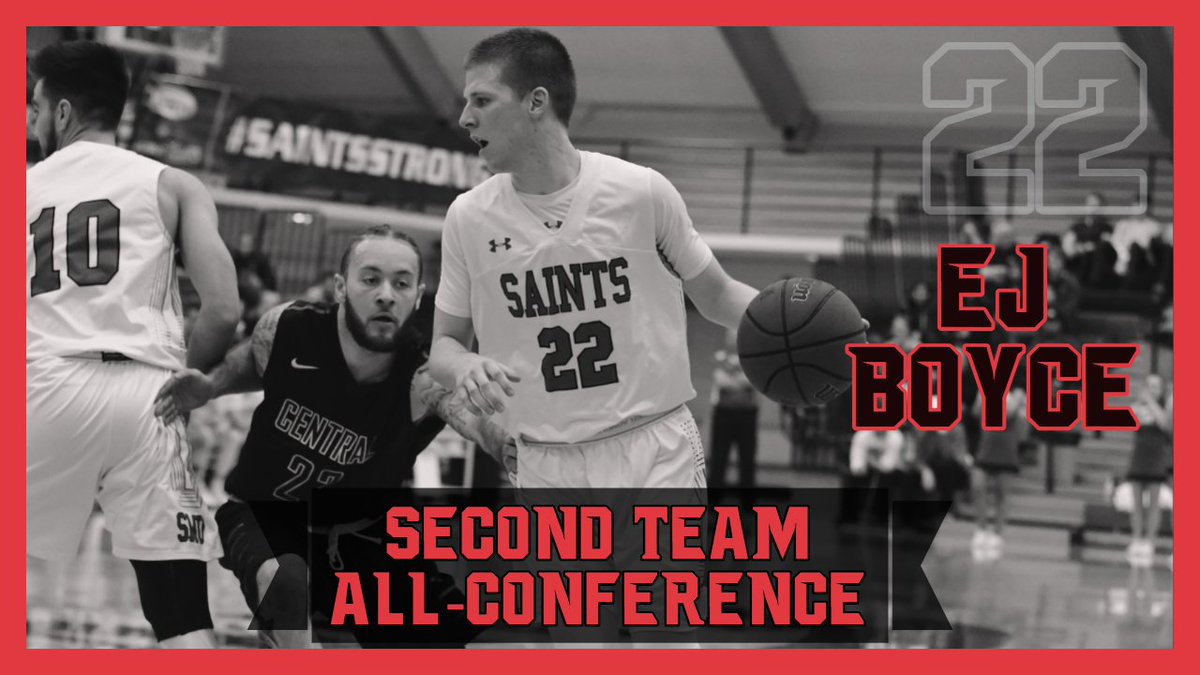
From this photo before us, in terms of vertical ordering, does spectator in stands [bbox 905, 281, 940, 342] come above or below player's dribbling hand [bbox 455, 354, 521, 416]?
above

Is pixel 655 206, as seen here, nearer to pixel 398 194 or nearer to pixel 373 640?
pixel 373 640

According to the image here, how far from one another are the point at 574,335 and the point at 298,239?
581 inches

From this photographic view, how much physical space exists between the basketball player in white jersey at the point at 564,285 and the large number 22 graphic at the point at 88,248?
39.4 inches

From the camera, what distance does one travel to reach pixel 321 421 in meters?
4.55

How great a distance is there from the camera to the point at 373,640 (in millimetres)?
4734

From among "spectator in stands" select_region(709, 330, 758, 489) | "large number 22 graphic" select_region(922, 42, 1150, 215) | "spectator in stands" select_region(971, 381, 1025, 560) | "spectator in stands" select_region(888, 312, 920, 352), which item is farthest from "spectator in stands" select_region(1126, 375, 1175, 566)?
"spectator in stands" select_region(709, 330, 758, 489)

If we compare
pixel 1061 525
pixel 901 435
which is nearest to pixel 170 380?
pixel 901 435

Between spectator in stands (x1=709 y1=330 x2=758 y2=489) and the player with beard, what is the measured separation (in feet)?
38.3

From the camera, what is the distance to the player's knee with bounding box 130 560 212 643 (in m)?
4.04

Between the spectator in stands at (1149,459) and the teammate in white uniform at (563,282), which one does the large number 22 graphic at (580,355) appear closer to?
the teammate in white uniform at (563,282)

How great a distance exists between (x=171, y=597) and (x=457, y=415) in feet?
3.36

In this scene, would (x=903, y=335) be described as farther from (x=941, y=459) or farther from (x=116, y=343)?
(x=116, y=343)

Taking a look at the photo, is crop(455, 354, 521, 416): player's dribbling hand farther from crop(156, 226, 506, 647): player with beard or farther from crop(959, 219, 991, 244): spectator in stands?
crop(959, 219, 991, 244): spectator in stands

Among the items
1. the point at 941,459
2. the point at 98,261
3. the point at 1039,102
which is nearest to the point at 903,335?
the point at 941,459
